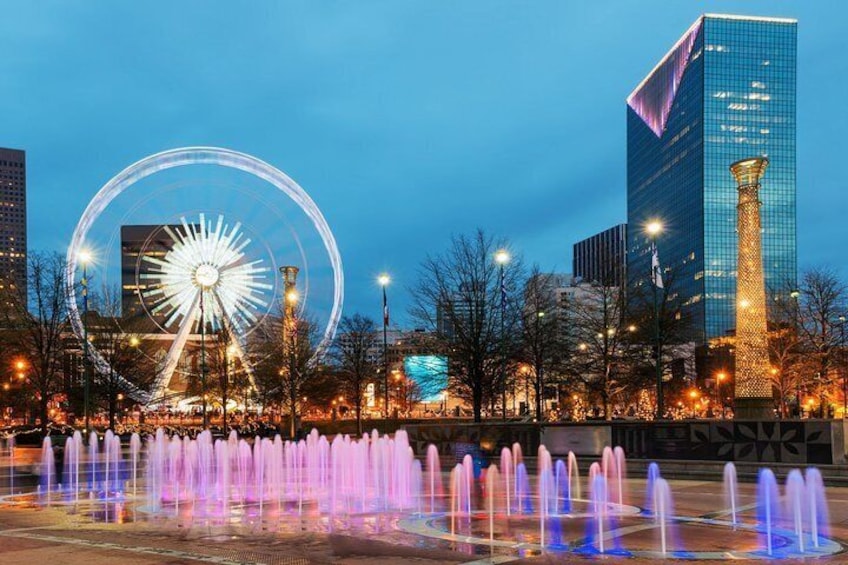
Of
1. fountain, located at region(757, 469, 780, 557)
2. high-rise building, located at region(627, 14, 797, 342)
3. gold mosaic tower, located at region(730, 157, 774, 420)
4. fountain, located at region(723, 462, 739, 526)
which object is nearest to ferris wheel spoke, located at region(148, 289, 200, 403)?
gold mosaic tower, located at region(730, 157, 774, 420)

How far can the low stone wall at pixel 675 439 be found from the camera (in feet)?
79.9

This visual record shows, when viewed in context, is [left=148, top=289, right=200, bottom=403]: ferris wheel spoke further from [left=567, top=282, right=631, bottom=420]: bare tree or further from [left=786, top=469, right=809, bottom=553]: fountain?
[left=786, top=469, right=809, bottom=553]: fountain

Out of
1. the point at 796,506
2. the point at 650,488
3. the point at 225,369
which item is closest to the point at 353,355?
the point at 225,369

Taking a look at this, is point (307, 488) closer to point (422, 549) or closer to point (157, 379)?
point (422, 549)

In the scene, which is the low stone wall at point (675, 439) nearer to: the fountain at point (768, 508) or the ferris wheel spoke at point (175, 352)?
the fountain at point (768, 508)

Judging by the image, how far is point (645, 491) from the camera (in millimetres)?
21297

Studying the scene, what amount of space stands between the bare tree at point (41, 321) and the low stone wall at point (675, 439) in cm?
2285

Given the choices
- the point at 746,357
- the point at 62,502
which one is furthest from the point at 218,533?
the point at 746,357

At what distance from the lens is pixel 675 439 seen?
1056 inches

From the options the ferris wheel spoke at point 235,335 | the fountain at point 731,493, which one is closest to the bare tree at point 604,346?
the fountain at point 731,493

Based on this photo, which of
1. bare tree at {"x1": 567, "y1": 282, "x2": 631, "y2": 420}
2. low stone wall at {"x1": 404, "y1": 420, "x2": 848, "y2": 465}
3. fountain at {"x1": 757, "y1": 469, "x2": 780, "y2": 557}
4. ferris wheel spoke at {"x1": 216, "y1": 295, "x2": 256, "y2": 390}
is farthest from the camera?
ferris wheel spoke at {"x1": 216, "y1": 295, "x2": 256, "y2": 390}

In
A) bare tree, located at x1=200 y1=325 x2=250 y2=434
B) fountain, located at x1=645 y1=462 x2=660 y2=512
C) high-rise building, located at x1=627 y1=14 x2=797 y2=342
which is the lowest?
fountain, located at x1=645 y1=462 x2=660 y2=512

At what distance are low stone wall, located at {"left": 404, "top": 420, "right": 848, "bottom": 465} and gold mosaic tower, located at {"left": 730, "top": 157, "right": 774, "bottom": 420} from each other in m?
9.39

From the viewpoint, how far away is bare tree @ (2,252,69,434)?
4466cm
